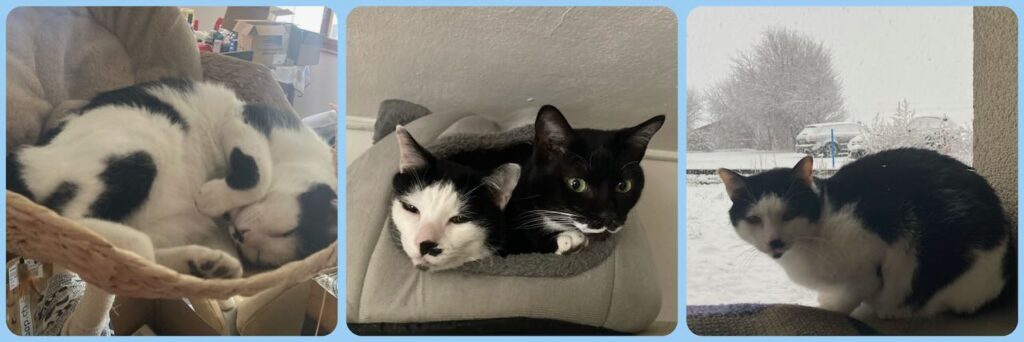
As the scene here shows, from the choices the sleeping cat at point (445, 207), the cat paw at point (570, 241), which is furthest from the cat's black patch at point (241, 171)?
the cat paw at point (570, 241)

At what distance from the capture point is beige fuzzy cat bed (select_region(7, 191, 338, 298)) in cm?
133

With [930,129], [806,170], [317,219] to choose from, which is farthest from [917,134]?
[317,219]

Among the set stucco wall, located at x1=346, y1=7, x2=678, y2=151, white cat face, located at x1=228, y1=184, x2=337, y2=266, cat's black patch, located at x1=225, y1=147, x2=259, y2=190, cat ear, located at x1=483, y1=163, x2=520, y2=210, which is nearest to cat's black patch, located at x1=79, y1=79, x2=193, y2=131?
cat's black patch, located at x1=225, y1=147, x2=259, y2=190

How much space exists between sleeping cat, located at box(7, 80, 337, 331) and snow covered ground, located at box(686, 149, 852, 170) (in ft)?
2.51

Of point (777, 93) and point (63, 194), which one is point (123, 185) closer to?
point (63, 194)

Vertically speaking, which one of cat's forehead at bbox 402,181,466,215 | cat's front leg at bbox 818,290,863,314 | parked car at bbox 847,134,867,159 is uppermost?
parked car at bbox 847,134,867,159

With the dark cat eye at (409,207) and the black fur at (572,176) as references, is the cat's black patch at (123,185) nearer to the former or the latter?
the dark cat eye at (409,207)

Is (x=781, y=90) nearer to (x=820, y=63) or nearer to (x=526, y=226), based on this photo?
(x=820, y=63)

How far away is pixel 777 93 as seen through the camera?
1.47m

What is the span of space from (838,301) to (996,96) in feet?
1.78

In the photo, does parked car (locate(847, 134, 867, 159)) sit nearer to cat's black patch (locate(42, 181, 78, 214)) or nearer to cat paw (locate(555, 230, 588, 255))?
cat paw (locate(555, 230, 588, 255))

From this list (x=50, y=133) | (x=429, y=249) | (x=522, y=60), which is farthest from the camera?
(x=522, y=60)

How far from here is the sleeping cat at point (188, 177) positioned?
1.37 m

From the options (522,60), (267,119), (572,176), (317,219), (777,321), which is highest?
(522,60)
